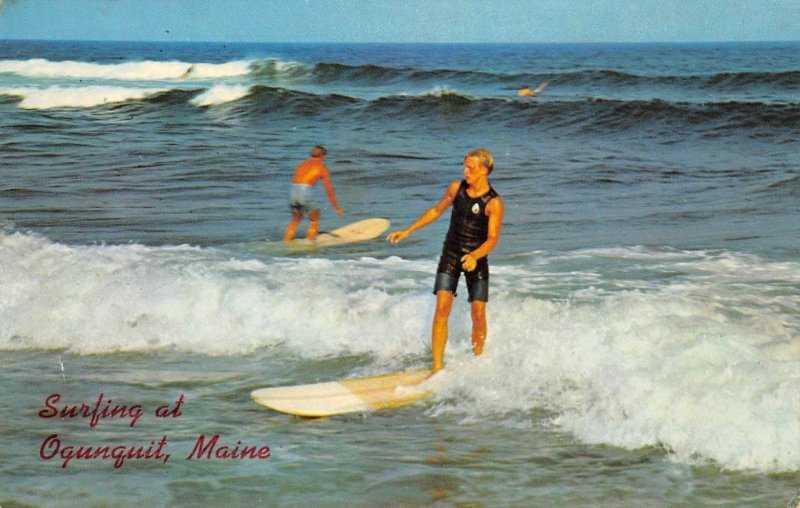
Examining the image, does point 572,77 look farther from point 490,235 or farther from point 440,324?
point 490,235

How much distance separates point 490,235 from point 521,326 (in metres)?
2.07

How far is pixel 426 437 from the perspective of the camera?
6535mm

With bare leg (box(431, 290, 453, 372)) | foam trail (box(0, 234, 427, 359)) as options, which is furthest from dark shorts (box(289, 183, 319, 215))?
bare leg (box(431, 290, 453, 372))

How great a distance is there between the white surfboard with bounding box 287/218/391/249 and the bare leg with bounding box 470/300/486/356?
5.68 meters

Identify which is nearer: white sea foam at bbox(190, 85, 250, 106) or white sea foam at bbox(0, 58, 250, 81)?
white sea foam at bbox(190, 85, 250, 106)

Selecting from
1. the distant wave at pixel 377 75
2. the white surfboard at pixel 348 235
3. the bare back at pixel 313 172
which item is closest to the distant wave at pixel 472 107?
the distant wave at pixel 377 75

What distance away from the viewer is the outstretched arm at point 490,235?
6945mm

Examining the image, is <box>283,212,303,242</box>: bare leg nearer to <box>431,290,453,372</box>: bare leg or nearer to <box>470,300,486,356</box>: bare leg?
<box>470,300,486,356</box>: bare leg

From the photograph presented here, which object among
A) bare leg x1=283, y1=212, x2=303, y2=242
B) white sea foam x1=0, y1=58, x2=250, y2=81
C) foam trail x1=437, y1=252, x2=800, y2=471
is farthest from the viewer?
white sea foam x1=0, y1=58, x2=250, y2=81

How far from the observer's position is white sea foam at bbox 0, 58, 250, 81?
187 ft

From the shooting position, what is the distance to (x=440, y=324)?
24.7 feet

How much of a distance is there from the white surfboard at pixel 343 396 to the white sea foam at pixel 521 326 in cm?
28

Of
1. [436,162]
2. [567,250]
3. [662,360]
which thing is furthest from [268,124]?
[662,360]

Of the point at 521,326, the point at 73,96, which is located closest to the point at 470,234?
the point at 521,326
